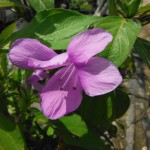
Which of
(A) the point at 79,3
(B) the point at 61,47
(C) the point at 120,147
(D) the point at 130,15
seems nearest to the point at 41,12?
(B) the point at 61,47

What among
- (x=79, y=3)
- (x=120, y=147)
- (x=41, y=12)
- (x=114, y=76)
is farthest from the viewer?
(x=79, y=3)

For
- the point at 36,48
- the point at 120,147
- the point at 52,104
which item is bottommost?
the point at 120,147

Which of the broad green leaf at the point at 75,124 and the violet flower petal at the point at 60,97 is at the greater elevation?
the violet flower petal at the point at 60,97

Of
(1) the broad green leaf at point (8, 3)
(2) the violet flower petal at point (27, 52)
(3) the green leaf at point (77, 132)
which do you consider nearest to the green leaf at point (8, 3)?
(1) the broad green leaf at point (8, 3)

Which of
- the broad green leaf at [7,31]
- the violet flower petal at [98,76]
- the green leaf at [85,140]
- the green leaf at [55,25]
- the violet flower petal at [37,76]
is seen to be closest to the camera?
the violet flower petal at [98,76]

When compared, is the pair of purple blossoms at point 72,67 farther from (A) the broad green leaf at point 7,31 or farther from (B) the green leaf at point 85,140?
(B) the green leaf at point 85,140

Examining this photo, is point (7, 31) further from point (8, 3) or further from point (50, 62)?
point (50, 62)

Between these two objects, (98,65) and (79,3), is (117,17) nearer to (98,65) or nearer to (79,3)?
(98,65)
